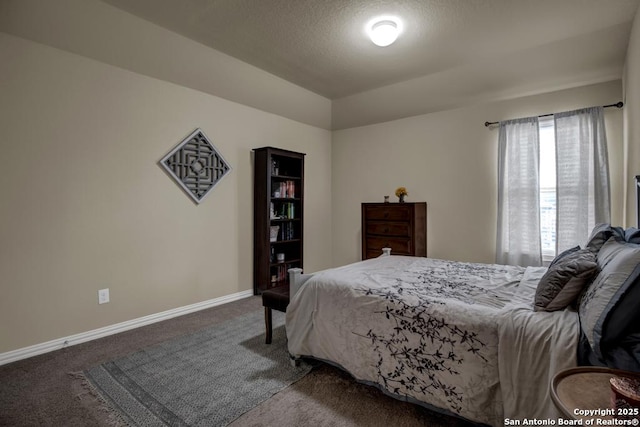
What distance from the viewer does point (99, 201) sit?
9.12ft

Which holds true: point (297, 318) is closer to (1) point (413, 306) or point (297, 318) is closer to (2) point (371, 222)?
(1) point (413, 306)

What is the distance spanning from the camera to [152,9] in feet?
8.28

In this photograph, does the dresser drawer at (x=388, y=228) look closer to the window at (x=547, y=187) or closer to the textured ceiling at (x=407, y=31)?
the window at (x=547, y=187)

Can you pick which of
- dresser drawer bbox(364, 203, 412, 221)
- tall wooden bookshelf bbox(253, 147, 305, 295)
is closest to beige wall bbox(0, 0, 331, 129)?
tall wooden bookshelf bbox(253, 147, 305, 295)

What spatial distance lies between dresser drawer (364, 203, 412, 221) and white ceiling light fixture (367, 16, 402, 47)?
2.02 meters

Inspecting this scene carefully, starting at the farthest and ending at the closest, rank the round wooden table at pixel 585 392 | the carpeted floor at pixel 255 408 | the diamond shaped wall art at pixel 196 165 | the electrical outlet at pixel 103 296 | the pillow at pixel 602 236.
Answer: the diamond shaped wall art at pixel 196 165 → the electrical outlet at pixel 103 296 → the pillow at pixel 602 236 → the carpeted floor at pixel 255 408 → the round wooden table at pixel 585 392

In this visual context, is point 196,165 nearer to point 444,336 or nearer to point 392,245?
point 392,245

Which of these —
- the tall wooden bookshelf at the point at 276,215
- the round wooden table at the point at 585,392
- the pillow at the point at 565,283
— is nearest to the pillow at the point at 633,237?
the pillow at the point at 565,283

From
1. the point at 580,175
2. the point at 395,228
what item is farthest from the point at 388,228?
the point at 580,175

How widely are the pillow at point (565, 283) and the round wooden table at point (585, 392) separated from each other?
522 mm

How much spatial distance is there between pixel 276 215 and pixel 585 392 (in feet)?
12.1

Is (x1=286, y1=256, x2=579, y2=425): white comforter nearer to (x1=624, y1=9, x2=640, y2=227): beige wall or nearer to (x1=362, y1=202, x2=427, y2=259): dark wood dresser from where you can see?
(x1=624, y1=9, x2=640, y2=227): beige wall

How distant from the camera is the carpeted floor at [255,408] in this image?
1655 mm

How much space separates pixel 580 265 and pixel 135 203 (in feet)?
11.0
